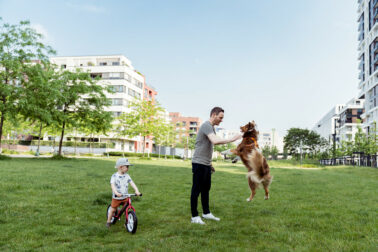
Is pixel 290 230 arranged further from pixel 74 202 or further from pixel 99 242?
pixel 74 202

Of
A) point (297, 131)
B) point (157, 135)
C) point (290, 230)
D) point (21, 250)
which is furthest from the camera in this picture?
point (297, 131)

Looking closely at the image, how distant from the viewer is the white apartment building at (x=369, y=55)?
62906mm

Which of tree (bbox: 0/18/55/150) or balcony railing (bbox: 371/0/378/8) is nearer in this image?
tree (bbox: 0/18/55/150)

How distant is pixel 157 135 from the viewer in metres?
44.5

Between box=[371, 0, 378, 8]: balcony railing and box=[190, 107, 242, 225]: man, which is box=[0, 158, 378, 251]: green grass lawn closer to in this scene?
box=[190, 107, 242, 225]: man

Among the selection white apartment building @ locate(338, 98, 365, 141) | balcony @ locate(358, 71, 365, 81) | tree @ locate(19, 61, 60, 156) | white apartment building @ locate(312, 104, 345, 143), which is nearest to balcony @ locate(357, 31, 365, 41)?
balcony @ locate(358, 71, 365, 81)

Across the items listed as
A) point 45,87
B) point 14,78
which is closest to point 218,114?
point 45,87

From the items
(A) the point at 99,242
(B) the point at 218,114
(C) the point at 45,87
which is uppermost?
(C) the point at 45,87

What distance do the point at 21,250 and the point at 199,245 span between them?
2.71m

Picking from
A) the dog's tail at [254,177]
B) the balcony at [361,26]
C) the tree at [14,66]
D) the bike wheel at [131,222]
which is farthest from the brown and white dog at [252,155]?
the balcony at [361,26]

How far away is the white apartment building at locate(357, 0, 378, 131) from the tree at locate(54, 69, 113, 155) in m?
52.9

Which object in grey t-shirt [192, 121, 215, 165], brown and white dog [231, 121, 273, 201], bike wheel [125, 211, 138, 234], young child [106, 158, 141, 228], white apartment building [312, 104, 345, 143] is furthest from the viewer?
white apartment building [312, 104, 345, 143]

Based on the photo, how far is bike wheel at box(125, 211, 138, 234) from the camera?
5.53m

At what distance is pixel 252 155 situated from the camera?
5.02 m
